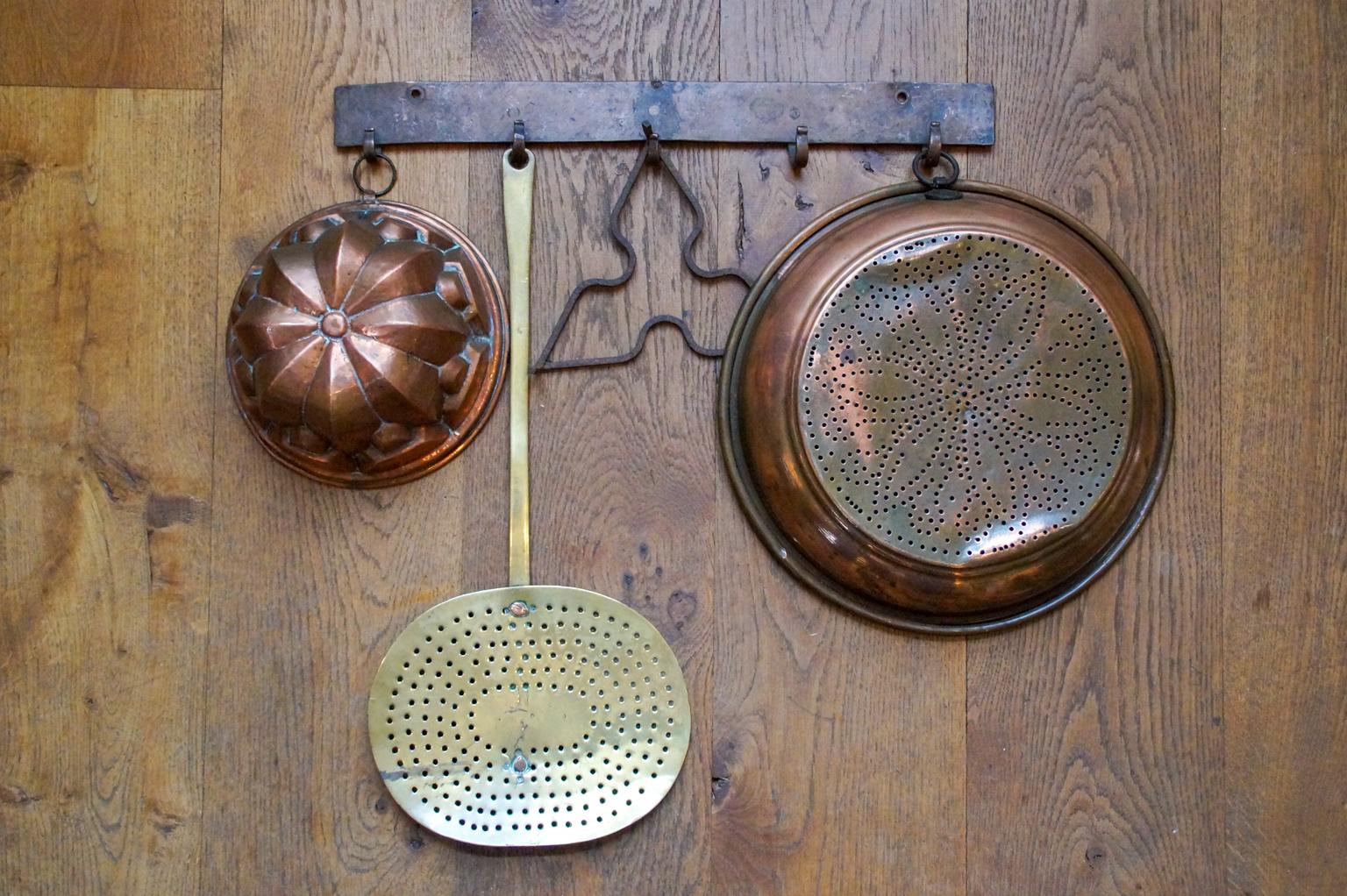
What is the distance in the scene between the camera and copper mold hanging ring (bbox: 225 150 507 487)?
0.87m

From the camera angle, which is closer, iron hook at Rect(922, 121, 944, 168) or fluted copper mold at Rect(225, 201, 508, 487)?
fluted copper mold at Rect(225, 201, 508, 487)

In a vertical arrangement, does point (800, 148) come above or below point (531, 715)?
above

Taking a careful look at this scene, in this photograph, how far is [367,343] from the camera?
865 mm

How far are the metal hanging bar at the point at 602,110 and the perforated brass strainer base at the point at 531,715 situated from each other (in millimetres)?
425

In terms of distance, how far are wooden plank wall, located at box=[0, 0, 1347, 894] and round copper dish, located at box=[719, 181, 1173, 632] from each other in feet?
0.19

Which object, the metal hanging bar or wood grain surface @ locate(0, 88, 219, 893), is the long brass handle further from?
wood grain surface @ locate(0, 88, 219, 893)

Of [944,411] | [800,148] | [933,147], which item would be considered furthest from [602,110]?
[944,411]

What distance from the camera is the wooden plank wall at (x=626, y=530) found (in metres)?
0.96

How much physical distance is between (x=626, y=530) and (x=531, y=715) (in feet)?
0.62

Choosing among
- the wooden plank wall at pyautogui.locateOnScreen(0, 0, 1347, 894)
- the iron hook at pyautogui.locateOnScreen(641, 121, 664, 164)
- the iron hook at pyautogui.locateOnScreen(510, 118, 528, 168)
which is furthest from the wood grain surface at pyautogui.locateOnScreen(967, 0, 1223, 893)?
the iron hook at pyautogui.locateOnScreen(510, 118, 528, 168)

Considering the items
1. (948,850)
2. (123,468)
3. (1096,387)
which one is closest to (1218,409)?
(1096,387)

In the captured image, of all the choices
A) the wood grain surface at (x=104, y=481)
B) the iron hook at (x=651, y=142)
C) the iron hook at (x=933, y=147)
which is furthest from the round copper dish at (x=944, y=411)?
the wood grain surface at (x=104, y=481)

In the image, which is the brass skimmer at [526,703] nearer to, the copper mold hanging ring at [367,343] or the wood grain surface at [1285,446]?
the copper mold hanging ring at [367,343]

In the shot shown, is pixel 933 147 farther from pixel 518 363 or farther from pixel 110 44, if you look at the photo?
pixel 110 44
